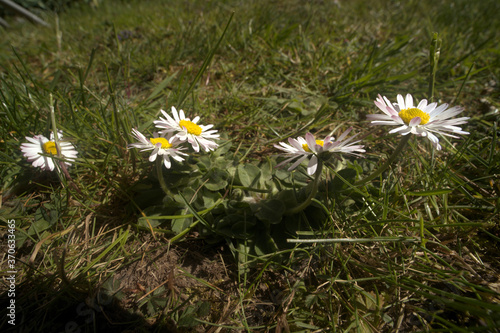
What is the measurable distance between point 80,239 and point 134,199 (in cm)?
36

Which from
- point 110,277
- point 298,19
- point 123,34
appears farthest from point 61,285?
point 298,19

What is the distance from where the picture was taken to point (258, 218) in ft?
5.13

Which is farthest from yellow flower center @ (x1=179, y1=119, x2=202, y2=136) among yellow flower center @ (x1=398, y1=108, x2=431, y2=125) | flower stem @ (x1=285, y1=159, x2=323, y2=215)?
yellow flower center @ (x1=398, y1=108, x2=431, y2=125)

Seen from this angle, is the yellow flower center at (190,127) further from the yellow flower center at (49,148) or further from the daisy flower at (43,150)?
the yellow flower center at (49,148)

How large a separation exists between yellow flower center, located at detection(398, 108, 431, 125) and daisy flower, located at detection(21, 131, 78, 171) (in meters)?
1.76

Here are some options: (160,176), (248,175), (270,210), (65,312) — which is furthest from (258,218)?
(65,312)

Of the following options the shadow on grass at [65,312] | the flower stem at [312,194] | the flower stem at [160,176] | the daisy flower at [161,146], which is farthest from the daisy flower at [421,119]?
the shadow on grass at [65,312]

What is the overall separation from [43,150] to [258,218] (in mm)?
1389

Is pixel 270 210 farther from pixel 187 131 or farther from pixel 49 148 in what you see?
pixel 49 148

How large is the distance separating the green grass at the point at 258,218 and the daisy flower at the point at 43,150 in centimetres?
9

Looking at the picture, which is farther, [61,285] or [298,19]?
[298,19]

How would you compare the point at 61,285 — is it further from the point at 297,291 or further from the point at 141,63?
the point at 141,63

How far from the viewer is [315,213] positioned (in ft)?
5.22

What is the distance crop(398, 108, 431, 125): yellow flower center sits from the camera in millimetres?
1285
